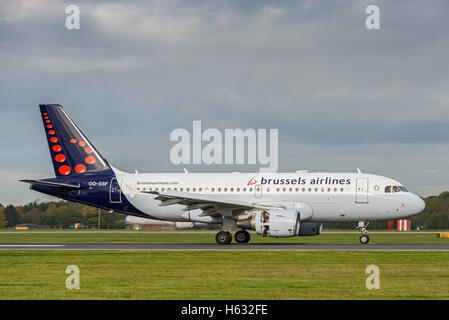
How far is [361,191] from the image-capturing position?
41312 mm

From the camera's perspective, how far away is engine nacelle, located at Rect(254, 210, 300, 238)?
Result: 1479 inches

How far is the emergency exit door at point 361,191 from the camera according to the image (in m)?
41.2

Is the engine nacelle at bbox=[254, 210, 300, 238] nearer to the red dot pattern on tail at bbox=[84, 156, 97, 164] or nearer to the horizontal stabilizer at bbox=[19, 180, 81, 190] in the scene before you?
the horizontal stabilizer at bbox=[19, 180, 81, 190]

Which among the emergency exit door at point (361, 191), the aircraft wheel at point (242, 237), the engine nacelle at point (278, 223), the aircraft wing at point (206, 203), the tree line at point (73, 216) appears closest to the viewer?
the engine nacelle at point (278, 223)

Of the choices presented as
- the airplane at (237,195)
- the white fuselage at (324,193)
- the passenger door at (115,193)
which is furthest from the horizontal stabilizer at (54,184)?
the white fuselage at (324,193)

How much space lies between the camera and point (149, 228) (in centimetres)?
9106

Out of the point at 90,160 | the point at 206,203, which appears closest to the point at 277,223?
the point at 206,203

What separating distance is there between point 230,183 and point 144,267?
63.2ft

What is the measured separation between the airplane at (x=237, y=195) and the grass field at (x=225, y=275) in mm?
8969

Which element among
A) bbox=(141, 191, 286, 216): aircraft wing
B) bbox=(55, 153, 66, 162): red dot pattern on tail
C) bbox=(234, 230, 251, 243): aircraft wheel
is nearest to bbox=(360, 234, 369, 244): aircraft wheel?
bbox=(141, 191, 286, 216): aircraft wing

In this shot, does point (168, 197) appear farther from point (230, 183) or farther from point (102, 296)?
point (102, 296)

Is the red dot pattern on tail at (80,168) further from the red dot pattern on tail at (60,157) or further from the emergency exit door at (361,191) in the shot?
the emergency exit door at (361,191)

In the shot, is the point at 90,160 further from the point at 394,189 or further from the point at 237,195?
the point at 394,189
